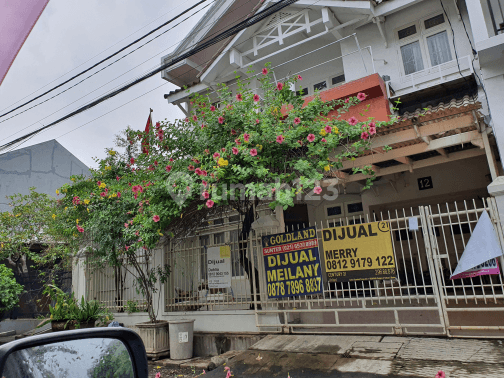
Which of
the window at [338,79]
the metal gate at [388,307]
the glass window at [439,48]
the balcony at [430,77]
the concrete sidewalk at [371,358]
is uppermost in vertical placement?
the window at [338,79]

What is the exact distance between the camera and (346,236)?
623cm

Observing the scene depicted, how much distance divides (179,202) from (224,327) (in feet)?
9.55

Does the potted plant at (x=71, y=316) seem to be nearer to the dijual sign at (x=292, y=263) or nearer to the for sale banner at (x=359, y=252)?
the dijual sign at (x=292, y=263)

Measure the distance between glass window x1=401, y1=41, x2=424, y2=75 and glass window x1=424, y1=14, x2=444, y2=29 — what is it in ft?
1.62

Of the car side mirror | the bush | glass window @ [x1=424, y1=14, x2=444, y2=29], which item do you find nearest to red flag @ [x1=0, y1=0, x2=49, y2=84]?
the car side mirror

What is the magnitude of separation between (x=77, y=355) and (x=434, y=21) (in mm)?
10984

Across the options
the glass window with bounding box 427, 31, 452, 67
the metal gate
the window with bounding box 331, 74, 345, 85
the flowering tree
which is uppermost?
the window with bounding box 331, 74, 345, 85

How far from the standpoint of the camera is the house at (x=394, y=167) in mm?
6121

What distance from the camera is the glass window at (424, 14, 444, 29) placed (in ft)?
31.1

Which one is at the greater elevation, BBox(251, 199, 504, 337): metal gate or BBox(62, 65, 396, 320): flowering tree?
BBox(62, 65, 396, 320): flowering tree

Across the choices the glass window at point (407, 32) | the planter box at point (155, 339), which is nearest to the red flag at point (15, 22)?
the planter box at point (155, 339)

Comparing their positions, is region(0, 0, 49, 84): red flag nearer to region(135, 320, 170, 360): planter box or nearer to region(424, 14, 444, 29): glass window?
region(135, 320, 170, 360): planter box

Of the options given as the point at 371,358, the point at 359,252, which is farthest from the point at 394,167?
the point at 371,358

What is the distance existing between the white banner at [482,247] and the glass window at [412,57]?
19.2 ft
